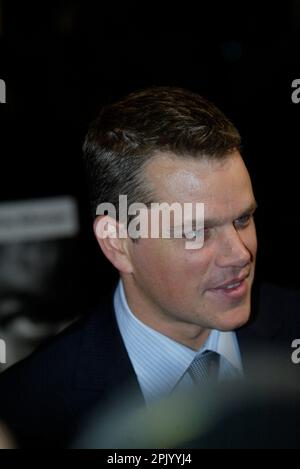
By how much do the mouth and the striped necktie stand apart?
0.60 feet

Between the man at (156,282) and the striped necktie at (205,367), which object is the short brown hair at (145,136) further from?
the striped necktie at (205,367)

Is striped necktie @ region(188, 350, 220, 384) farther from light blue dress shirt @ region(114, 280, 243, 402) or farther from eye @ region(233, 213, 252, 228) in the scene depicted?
eye @ region(233, 213, 252, 228)

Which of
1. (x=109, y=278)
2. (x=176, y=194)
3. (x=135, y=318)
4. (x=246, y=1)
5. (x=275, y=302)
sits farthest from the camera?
(x=109, y=278)

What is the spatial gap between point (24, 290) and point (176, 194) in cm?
116

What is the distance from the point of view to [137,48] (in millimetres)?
1773

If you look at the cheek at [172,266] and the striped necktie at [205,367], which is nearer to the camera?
the cheek at [172,266]

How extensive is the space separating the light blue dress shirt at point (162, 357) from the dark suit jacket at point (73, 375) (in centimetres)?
2

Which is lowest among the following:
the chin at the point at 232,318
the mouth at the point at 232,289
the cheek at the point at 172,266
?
the chin at the point at 232,318

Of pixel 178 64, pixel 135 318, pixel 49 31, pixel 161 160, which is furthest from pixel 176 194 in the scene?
pixel 49 31

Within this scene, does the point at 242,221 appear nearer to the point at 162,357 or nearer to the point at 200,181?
the point at 200,181

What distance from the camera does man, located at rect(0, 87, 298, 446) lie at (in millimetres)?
1145

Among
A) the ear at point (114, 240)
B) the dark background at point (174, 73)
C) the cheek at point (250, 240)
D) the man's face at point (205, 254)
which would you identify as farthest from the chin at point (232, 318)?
the dark background at point (174, 73)

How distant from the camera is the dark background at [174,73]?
174 centimetres

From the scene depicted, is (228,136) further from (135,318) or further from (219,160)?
(135,318)
